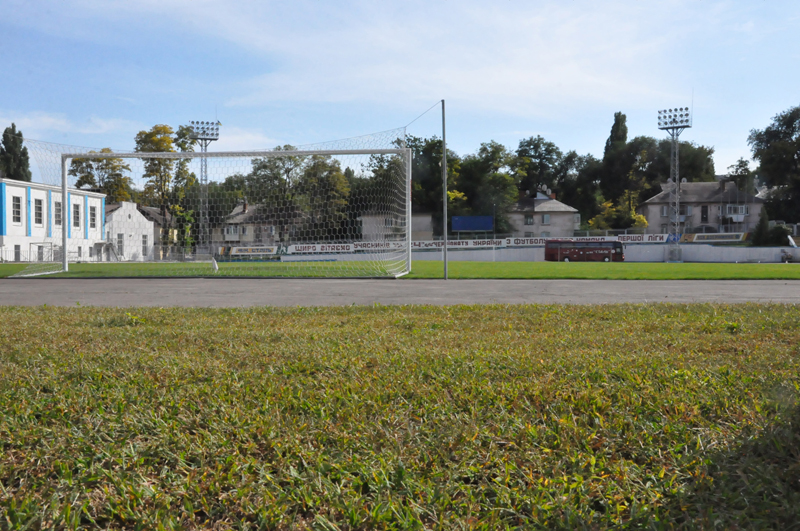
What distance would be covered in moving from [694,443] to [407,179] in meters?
16.6

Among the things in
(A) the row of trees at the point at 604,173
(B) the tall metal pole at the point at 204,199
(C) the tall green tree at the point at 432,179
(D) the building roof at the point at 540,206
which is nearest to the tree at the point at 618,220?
(A) the row of trees at the point at 604,173

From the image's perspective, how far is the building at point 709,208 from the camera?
2849 inches

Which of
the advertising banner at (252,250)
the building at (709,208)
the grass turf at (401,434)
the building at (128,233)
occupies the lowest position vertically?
the grass turf at (401,434)

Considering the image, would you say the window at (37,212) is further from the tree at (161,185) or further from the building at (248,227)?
the building at (248,227)

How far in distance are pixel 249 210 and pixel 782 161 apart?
66.8 meters

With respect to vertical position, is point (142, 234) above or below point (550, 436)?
above

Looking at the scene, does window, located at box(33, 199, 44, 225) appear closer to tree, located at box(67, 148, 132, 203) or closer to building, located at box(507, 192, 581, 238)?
tree, located at box(67, 148, 132, 203)

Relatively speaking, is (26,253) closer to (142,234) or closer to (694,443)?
(142,234)

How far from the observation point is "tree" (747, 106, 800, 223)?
6481 cm

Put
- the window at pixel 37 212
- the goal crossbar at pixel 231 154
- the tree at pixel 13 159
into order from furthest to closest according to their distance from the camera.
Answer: the tree at pixel 13 159 → the window at pixel 37 212 → the goal crossbar at pixel 231 154

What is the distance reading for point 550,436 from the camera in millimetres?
2596

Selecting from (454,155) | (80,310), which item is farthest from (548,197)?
(80,310)

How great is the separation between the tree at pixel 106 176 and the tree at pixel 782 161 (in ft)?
226

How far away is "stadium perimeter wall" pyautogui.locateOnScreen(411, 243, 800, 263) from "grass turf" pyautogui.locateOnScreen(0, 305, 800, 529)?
135 feet
